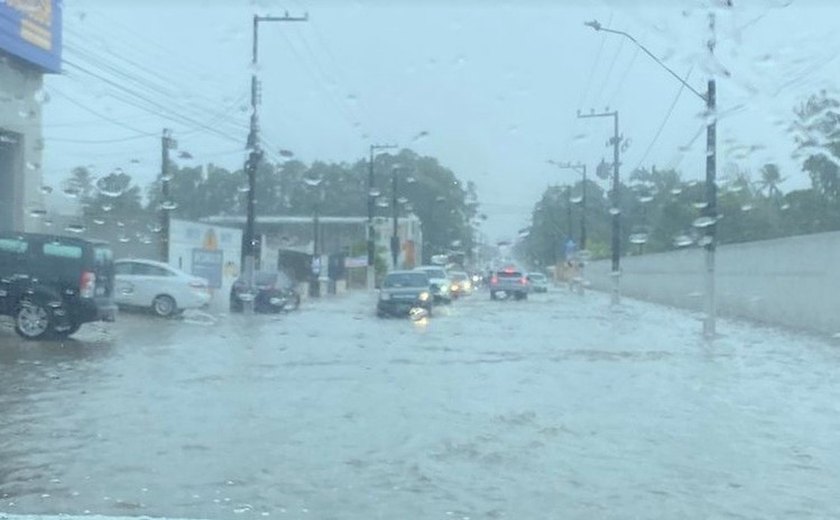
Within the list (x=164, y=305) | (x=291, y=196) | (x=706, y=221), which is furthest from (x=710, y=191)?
(x=291, y=196)

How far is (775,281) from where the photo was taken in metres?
35.5

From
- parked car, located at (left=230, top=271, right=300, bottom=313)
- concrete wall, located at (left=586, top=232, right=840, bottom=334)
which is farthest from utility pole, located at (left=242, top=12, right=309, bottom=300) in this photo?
concrete wall, located at (left=586, top=232, right=840, bottom=334)

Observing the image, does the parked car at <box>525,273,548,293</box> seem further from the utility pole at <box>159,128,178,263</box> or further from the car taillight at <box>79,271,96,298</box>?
the car taillight at <box>79,271,96,298</box>

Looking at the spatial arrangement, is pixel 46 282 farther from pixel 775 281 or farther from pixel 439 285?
pixel 439 285

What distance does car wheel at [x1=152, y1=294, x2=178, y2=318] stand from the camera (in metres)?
33.5

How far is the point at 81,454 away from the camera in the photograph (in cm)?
1123

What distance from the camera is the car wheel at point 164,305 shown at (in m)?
33.5

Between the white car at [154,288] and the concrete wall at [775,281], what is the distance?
46.7 ft

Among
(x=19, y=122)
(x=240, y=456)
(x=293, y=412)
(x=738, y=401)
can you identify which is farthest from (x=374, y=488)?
(x=19, y=122)

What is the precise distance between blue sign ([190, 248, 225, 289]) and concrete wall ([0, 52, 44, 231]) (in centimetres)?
658

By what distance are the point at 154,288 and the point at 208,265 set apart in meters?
9.26

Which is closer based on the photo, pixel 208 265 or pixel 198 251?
pixel 208 265

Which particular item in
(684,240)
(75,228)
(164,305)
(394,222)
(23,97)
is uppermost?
(23,97)

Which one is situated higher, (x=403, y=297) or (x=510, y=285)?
(x=510, y=285)
